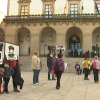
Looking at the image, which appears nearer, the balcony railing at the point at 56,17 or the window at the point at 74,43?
the balcony railing at the point at 56,17

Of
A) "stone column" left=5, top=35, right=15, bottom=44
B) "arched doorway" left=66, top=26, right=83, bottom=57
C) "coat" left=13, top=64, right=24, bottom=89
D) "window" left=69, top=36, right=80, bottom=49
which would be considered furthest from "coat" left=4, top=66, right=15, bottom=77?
"window" left=69, top=36, right=80, bottom=49

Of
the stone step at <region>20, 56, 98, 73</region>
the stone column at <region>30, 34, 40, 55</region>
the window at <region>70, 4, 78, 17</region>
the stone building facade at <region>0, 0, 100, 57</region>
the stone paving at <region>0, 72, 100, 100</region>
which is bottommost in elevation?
the stone paving at <region>0, 72, 100, 100</region>

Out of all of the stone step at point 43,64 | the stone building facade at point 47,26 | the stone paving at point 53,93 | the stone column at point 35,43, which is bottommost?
the stone paving at point 53,93

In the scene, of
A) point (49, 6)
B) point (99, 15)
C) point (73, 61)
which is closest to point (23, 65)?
point (73, 61)

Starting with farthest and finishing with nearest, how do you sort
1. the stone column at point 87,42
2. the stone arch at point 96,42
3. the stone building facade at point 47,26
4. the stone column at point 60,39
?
1. the stone arch at point 96,42
2. the stone column at point 60,39
3. the stone building facade at point 47,26
4. the stone column at point 87,42

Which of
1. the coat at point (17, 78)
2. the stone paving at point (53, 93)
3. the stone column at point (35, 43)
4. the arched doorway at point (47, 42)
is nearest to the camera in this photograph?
the stone paving at point (53, 93)

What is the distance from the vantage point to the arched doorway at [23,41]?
3419 centimetres

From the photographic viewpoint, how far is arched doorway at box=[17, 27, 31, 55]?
34188 mm

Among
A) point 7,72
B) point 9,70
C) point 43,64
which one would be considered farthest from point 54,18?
point 7,72

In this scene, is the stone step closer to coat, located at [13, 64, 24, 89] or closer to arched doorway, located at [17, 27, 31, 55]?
arched doorway, located at [17, 27, 31, 55]

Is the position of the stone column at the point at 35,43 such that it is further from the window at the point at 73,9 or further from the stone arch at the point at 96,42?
the stone arch at the point at 96,42

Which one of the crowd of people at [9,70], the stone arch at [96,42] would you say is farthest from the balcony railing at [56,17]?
the crowd of people at [9,70]

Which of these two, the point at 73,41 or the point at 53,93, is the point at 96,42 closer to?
the point at 73,41

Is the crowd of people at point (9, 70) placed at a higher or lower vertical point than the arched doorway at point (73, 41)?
lower
